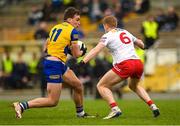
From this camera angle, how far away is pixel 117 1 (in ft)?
121

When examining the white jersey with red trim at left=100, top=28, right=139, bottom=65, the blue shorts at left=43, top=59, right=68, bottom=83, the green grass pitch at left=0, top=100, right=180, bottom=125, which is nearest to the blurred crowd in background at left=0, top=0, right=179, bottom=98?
the green grass pitch at left=0, top=100, right=180, bottom=125

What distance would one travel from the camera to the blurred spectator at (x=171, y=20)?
3297 cm

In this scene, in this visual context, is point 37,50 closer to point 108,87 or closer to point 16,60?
point 16,60

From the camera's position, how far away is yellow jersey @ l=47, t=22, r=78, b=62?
51.6ft

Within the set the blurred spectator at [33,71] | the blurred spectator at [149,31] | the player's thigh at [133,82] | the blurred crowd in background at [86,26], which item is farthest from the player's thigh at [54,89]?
the blurred spectator at [33,71]

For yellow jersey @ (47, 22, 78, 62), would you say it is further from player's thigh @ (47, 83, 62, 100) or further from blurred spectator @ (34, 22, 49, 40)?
blurred spectator @ (34, 22, 49, 40)

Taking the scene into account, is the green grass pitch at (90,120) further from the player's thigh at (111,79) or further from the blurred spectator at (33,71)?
the blurred spectator at (33,71)

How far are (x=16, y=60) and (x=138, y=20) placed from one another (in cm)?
569

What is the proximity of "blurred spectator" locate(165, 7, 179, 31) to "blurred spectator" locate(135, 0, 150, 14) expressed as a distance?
1669mm

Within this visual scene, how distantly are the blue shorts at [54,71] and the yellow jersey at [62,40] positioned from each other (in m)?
0.15

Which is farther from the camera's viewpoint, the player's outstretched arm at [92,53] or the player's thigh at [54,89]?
the player's thigh at [54,89]

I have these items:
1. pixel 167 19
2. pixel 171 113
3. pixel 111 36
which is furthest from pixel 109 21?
pixel 167 19

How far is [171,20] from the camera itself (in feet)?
109

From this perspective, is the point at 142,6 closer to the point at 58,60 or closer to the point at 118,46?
the point at 118,46
